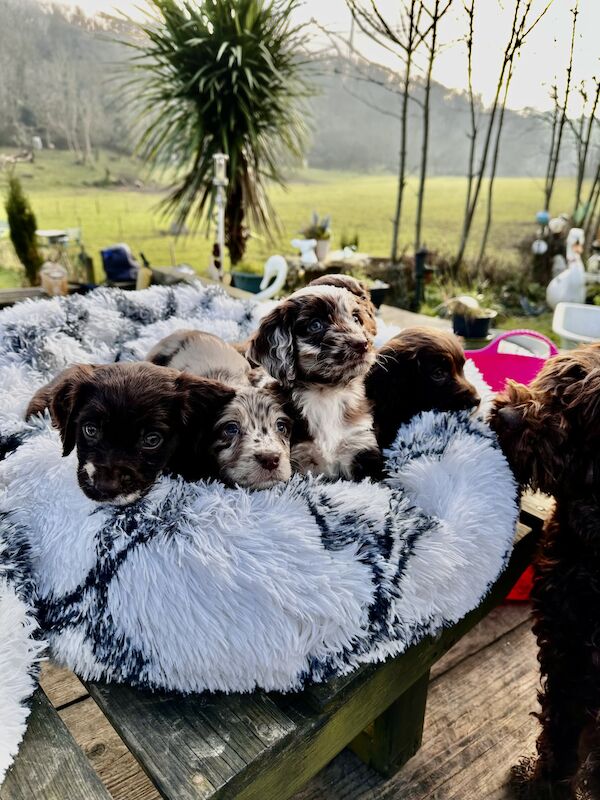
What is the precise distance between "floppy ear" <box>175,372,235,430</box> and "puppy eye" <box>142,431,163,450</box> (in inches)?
2.4

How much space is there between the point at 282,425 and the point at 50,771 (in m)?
0.74

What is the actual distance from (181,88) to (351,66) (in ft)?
7.40

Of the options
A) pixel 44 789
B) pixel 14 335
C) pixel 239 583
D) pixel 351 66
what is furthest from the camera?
pixel 351 66

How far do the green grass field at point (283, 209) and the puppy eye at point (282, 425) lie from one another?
3.69m

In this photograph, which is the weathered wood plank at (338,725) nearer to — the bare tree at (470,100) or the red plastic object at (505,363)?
the red plastic object at (505,363)

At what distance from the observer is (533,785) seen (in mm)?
1396

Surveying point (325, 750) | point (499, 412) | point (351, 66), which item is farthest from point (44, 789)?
point (351, 66)

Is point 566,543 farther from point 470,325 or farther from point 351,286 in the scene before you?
point 470,325

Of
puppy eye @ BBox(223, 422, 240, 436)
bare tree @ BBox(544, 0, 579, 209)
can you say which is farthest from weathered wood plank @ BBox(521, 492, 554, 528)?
bare tree @ BBox(544, 0, 579, 209)

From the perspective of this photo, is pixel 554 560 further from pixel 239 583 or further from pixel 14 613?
pixel 14 613

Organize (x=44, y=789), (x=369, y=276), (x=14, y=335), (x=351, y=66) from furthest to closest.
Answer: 1. (x=351, y=66)
2. (x=369, y=276)
3. (x=14, y=335)
4. (x=44, y=789)

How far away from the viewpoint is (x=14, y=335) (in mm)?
1924

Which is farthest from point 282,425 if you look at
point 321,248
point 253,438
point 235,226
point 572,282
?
point 572,282

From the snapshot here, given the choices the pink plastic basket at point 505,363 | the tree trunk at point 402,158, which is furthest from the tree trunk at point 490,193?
the pink plastic basket at point 505,363
